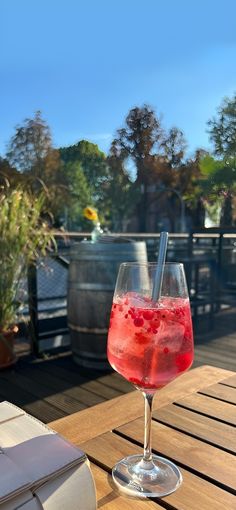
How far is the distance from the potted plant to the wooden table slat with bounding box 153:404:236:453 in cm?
217

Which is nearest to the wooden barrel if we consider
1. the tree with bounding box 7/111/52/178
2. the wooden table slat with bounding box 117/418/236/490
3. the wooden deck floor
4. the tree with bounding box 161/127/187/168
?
the wooden deck floor

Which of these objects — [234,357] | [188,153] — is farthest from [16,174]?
[234,357]

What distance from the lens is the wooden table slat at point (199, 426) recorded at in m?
0.72

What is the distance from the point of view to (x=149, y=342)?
0.65m

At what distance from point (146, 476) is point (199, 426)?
0.20 metres

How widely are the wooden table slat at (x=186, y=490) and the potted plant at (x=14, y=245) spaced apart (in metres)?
2.25

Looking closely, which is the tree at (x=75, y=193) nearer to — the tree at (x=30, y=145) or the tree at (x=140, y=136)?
the tree at (x=30, y=145)

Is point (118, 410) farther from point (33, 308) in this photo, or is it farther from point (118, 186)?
point (33, 308)

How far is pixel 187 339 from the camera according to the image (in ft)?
2.27

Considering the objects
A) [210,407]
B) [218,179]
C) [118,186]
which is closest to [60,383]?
[118,186]

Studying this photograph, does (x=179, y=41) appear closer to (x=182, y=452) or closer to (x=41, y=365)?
(x=182, y=452)

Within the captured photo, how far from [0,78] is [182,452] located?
1.89 meters

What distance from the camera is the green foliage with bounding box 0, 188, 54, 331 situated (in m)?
2.79

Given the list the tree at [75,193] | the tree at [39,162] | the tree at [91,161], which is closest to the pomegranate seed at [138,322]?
the tree at [91,161]
